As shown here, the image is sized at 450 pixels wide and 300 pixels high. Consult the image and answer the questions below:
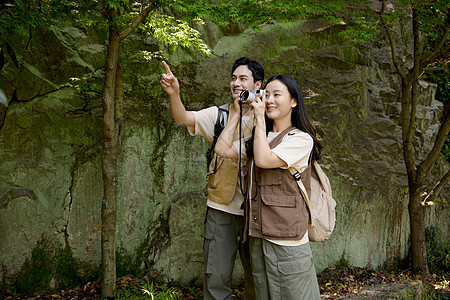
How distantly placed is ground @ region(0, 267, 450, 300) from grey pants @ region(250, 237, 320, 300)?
1663mm

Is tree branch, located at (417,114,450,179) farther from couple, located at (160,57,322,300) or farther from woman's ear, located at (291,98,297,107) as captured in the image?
woman's ear, located at (291,98,297,107)

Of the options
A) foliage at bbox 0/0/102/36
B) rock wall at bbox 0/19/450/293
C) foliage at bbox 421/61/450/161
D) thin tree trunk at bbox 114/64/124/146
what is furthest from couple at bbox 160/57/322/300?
foliage at bbox 421/61/450/161

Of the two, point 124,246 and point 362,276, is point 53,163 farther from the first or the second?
point 362,276

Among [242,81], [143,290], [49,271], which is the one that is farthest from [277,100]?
[49,271]

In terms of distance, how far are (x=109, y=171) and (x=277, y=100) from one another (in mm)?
1894

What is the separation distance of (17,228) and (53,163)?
0.76 m

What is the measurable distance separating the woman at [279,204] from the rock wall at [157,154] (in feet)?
6.71

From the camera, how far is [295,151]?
2.17 meters

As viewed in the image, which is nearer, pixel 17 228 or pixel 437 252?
pixel 17 228

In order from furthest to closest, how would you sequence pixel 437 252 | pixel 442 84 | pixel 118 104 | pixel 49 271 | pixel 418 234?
pixel 442 84 < pixel 437 252 < pixel 418 234 < pixel 49 271 < pixel 118 104

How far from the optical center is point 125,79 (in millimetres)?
4129

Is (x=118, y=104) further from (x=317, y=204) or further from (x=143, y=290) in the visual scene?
(x=317, y=204)

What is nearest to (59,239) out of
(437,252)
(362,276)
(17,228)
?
(17,228)

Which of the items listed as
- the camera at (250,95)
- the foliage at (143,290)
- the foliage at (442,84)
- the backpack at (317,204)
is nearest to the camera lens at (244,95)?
the camera at (250,95)
